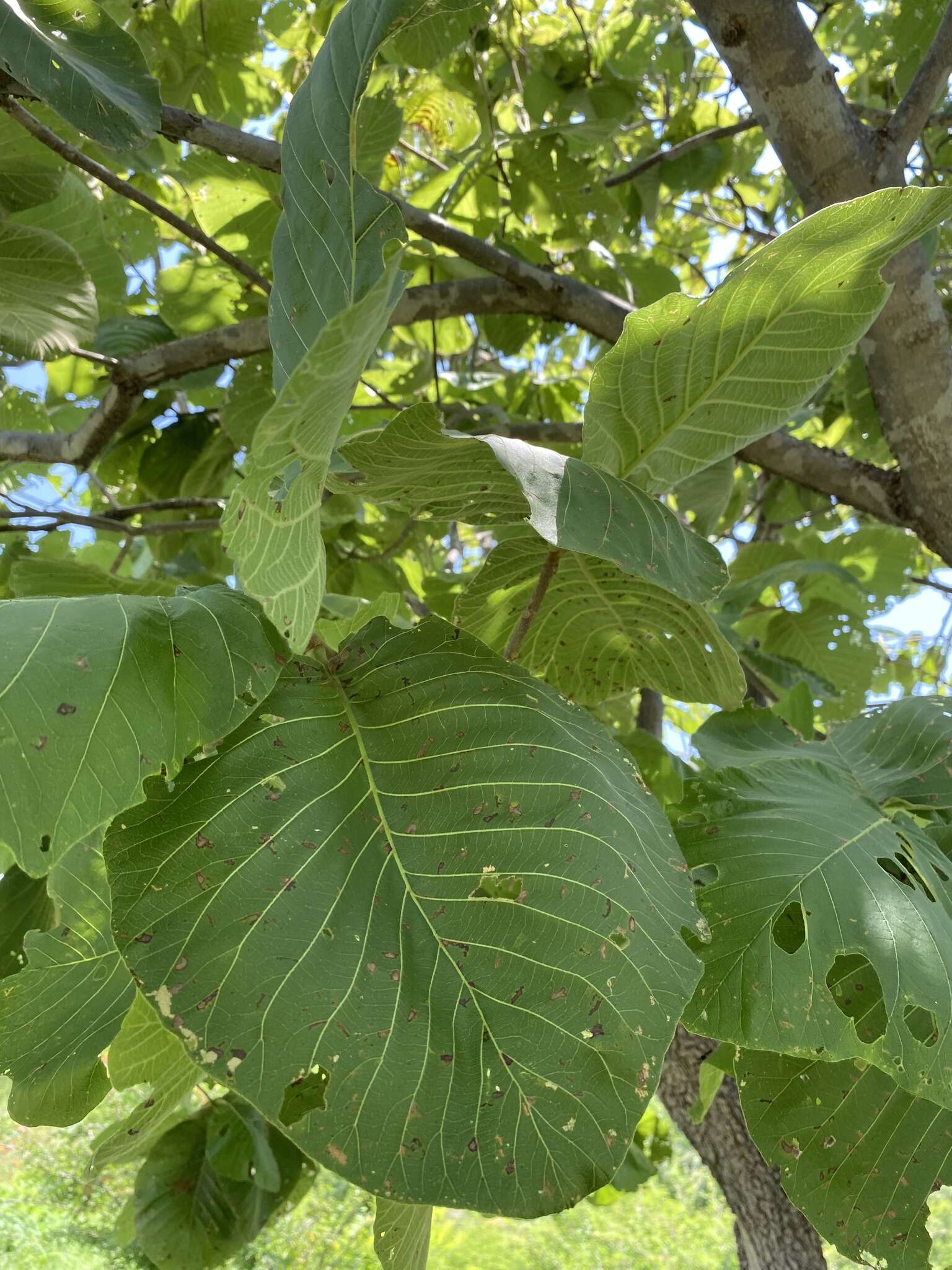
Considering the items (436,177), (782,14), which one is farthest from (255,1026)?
(436,177)

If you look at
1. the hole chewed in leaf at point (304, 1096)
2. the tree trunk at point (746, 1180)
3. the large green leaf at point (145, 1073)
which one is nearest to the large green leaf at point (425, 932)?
the hole chewed in leaf at point (304, 1096)

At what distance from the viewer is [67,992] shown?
59 centimetres

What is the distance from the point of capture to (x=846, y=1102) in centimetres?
61

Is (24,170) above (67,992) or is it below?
above

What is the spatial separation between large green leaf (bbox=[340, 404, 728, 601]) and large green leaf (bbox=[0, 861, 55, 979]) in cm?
45

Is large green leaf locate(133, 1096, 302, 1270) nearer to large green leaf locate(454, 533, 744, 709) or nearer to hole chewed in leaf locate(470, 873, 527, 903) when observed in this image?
large green leaf locate(454, 533, 744, 709)

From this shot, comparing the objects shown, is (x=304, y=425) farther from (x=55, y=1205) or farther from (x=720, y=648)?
(x=55, y=1205)

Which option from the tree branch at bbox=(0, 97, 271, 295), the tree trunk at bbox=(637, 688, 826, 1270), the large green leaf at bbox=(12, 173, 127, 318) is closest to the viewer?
the tree branch at bbox=(0, 97, 271, 295)

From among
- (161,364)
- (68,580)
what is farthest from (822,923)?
(161,364)

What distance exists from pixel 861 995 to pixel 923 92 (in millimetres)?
972

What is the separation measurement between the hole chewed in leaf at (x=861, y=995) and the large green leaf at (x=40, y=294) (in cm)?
103

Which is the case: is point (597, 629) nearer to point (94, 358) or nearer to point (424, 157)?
point (94, 358)

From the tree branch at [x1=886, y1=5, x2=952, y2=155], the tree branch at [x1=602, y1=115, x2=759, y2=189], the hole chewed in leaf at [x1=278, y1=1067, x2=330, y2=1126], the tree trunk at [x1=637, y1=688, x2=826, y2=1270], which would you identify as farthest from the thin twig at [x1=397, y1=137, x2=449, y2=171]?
the hole chewed in leaf at [x1=278, y1=1067, x2=330, y2=1126]

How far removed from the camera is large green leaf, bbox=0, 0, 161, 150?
719 mm
